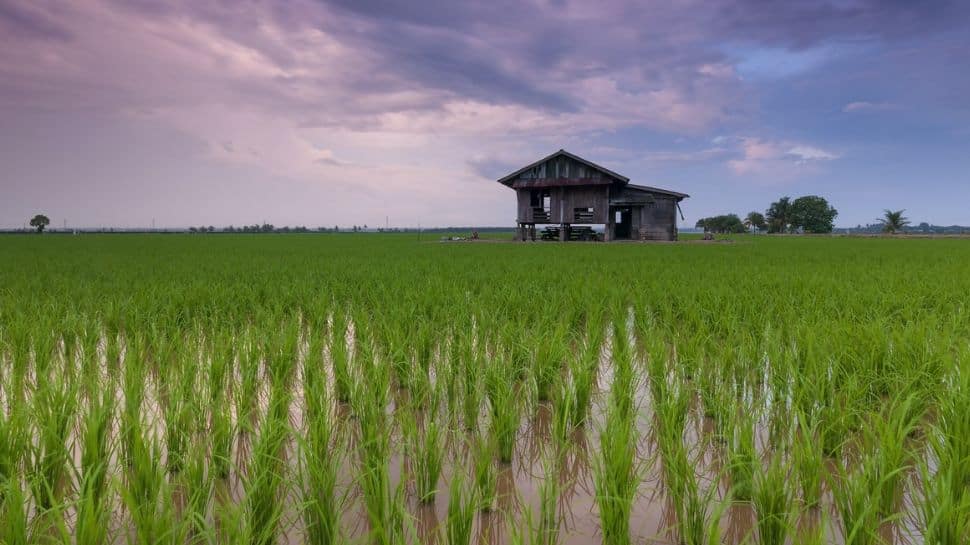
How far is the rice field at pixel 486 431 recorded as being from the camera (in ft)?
5.98

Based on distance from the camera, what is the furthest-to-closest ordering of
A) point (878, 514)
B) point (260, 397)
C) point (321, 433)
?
point (260, 397)
point (321, 433)
point (878, 514)

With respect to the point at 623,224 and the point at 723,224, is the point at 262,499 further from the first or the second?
the point at 723,224

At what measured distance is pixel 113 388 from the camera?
281 centimetres

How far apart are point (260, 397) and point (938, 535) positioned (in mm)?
3830

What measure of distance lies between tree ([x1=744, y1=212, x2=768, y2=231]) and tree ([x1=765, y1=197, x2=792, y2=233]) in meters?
10.4

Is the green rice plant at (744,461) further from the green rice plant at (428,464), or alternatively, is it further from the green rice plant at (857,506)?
the green rice plant at (428,464)

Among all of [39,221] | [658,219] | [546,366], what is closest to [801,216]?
[658,219]

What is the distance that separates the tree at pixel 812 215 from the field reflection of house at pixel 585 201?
67.2 m

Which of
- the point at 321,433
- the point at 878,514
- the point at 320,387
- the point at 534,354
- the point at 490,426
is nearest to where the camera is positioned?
the point at 878,514

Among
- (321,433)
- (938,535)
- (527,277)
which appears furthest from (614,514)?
(527,277)

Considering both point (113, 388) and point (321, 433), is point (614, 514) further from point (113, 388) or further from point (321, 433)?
point (113, 388)

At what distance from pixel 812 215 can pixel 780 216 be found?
18.7 ft

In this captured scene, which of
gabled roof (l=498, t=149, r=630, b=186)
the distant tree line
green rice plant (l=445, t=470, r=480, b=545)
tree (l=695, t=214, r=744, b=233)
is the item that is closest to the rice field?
green rice plant (l=445, t=470, r=480, b=545)

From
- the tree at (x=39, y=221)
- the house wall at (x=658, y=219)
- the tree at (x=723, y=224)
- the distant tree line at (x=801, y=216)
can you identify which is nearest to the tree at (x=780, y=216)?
the distant tree line at (x=801, y=216)
